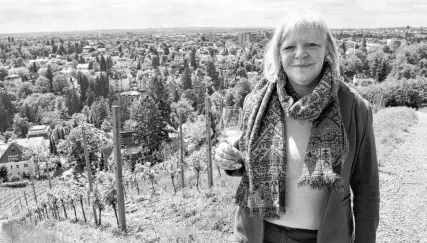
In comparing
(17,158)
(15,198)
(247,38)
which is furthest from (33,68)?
(15,198)

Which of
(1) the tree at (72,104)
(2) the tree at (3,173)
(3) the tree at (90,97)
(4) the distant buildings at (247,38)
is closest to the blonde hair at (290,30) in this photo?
(2) the tree at (3,173)

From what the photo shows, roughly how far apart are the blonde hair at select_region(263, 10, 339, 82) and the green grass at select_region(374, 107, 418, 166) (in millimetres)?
5691

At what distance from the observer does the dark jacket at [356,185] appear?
1291 mm

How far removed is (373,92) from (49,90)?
75.5 metres

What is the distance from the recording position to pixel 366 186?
1.36m

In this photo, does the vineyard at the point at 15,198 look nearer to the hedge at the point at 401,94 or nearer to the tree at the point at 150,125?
the tree at the point at 150,125

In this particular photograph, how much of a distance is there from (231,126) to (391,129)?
28.3 ft

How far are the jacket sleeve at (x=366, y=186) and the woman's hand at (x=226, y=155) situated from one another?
472 millimetres

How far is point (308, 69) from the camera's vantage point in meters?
1.30

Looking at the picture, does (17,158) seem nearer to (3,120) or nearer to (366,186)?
(3,120)

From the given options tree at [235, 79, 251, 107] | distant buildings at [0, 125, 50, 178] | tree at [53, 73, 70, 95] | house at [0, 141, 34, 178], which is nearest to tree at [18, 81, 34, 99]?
tree at [53, 73, 70, 95]

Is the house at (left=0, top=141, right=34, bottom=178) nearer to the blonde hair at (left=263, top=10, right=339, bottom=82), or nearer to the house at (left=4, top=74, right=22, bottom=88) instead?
the blonde hair at (left=263, top=10, right=339, bottom=82)

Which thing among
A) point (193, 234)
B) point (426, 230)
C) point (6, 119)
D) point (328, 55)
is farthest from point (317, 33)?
point (6, 119)

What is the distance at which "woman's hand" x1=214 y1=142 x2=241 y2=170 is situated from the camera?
137 centimetres
